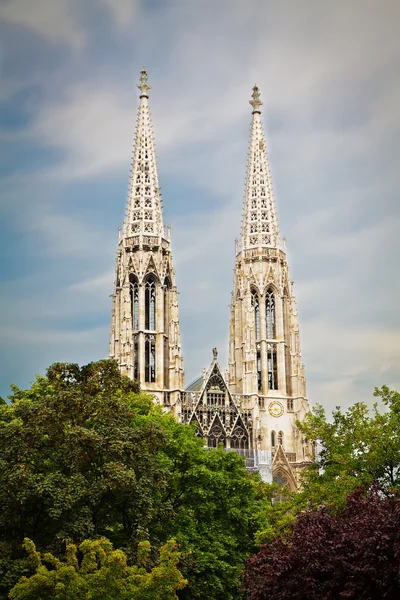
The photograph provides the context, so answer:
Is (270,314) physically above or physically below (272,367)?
above

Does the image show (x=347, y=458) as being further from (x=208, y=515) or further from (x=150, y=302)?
(x=150, y=302)

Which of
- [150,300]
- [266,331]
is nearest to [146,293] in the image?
[150,300]

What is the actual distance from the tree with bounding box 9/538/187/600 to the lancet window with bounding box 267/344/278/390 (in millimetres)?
57640

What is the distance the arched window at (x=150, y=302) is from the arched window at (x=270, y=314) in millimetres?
10723

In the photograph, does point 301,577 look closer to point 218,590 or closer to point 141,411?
point 218,590

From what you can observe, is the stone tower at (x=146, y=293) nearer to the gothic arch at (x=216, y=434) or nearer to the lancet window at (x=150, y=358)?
the lancet window at (x=150, y=358)

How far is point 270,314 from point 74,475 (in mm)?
58435

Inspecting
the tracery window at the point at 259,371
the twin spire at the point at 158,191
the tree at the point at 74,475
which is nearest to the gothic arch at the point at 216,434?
the tracery window at the point at 259,371

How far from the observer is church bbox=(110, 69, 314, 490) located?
3098 inches

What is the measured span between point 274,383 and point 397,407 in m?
46.3

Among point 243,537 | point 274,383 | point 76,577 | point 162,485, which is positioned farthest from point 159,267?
point 76,577

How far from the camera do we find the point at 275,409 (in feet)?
269

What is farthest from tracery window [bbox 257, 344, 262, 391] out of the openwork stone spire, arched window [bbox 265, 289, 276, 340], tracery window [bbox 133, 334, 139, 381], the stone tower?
the openwork stone spire

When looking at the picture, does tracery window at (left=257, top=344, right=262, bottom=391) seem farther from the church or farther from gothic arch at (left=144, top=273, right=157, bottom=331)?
gothic arch at (left=144, top=273, right=157, bottom=331)
